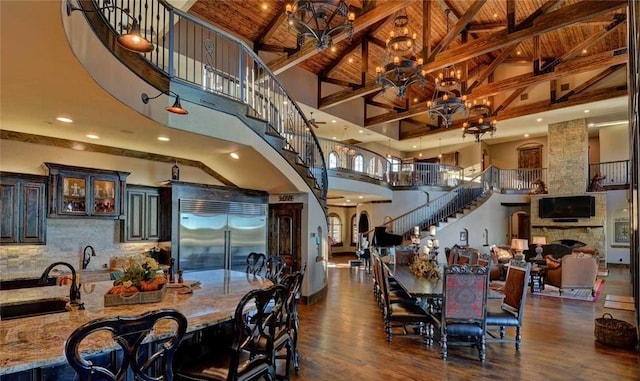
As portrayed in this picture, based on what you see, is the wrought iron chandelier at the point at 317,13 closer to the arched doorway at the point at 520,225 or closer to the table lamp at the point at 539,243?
the table lamp at the point at 539,243

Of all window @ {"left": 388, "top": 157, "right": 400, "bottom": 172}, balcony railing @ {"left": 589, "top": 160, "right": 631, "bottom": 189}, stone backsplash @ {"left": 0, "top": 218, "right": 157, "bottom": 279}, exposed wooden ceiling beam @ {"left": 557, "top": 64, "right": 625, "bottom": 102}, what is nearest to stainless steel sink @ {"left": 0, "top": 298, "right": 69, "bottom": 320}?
stone backsplash @ {"left": 0, "top": 218, "right": 157, "bottom": 279}

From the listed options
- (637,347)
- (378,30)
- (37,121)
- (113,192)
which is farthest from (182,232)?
(378,30)

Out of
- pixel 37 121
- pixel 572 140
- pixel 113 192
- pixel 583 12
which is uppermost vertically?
pixel 583 12

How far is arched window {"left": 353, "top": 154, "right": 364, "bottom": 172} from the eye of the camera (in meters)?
10.9

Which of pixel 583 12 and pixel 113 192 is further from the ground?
pixel 583 12

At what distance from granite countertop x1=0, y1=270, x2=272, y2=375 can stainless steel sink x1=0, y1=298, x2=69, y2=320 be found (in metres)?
0.05

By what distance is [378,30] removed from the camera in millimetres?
10102

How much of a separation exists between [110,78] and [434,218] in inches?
468

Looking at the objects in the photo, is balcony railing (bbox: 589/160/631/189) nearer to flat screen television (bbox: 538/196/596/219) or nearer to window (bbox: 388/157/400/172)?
flat screen television (bbox: 538/196/596/219)

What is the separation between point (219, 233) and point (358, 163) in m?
5.73

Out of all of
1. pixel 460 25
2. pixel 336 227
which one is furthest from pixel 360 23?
pixel 336 227

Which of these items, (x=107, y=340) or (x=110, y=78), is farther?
(x=110, y=78)

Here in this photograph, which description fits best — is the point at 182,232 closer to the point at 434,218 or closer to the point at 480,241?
the point at 434,218

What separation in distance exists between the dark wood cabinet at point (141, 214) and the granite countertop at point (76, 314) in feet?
8.20
